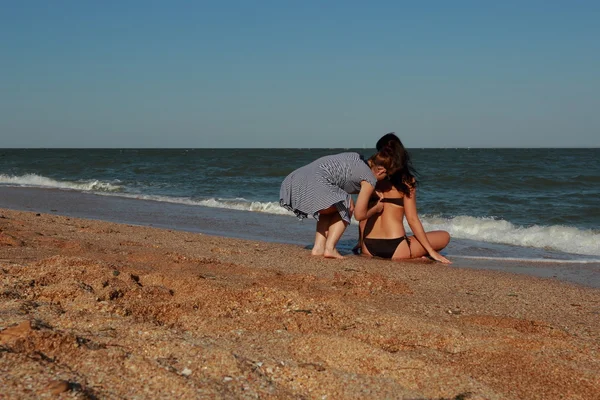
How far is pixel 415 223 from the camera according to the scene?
6367mm

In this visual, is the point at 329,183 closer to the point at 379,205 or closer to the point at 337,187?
the point at 337,187

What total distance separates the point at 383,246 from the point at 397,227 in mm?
247

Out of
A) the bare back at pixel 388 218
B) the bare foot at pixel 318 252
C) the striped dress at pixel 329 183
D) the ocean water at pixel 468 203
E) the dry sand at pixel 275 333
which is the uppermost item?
the striped dress at pixel 329 183

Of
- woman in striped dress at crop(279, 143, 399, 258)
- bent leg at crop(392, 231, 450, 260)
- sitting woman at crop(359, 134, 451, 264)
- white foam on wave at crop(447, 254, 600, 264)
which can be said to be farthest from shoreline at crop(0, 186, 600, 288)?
woman in striped dress at crop(279, 143, 399, 258)

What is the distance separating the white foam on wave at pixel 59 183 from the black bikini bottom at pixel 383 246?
13.5m

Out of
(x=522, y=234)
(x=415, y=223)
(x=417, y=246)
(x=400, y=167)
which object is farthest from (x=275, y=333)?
(x=522, y=234)

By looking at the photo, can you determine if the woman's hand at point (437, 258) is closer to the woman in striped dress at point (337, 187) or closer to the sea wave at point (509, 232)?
the woman in striped dress at point (337, 187)

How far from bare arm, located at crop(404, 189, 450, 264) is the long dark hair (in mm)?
82

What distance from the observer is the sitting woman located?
6.38 m

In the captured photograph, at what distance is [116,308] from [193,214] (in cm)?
871

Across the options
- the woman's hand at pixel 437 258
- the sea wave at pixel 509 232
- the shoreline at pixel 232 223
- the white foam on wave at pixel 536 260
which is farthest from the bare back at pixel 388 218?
the sea wave at pixel 509 232

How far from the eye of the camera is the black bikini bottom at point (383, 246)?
659cm

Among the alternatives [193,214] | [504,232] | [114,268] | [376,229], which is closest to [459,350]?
[114,268]

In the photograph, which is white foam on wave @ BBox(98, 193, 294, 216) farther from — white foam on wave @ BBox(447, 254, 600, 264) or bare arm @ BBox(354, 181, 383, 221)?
bare arm @ BBox(354, 181, 383, 221)
